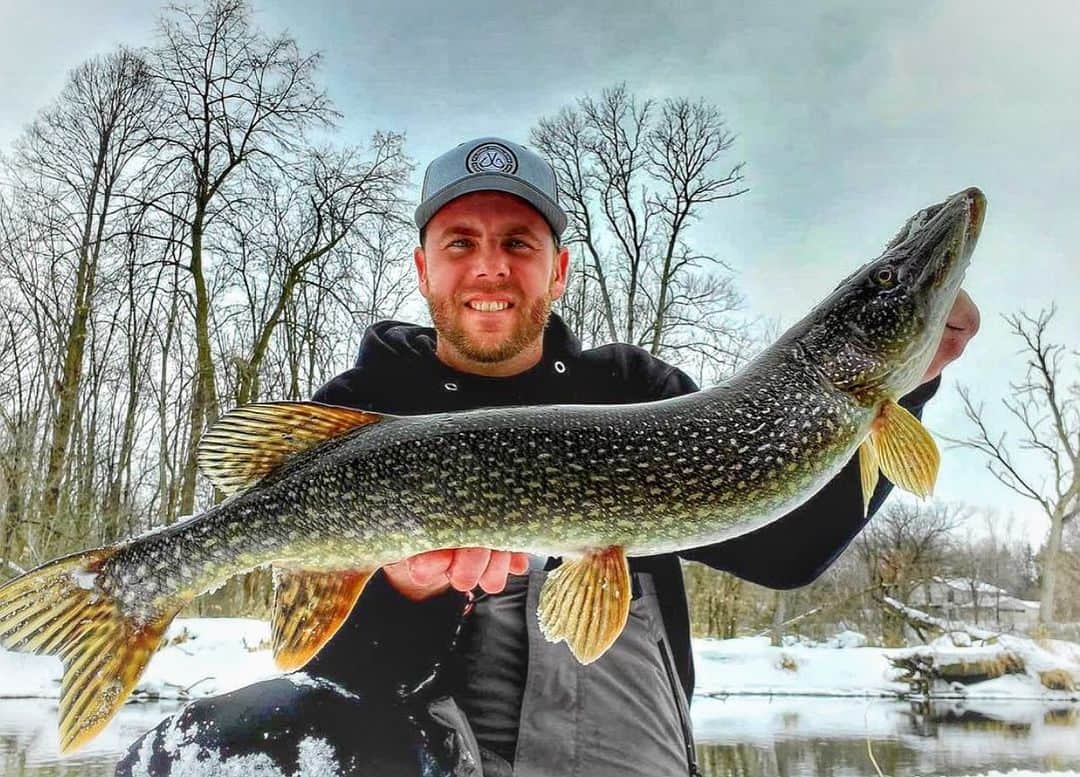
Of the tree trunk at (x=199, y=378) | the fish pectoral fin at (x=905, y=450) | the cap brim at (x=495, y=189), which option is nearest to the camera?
the fish pectoral fin at (x=905, y=450)

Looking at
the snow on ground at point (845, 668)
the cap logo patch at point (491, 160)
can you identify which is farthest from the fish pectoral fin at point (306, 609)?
the snow on ground at point (845, 668)

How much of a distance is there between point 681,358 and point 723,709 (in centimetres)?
408

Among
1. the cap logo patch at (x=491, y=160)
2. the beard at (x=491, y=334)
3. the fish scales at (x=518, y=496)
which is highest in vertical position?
the cap logo patch at (x=491, y=160)

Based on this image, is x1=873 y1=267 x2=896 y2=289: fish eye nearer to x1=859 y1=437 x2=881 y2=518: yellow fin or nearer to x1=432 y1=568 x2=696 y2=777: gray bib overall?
x1=859 y1=437 x2=881 y2=518: yellow fin

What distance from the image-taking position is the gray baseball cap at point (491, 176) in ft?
7.54

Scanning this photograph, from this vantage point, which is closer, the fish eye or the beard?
the fish eye

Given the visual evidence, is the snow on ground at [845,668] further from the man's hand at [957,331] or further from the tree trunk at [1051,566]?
the man's hand at [957,331]

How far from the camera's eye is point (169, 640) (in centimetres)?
877

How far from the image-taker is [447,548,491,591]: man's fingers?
5.13 feet

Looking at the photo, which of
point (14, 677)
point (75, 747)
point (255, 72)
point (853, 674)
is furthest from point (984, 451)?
point (75, 747)

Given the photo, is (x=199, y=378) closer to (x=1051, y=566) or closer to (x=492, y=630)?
(x=492, y=630)

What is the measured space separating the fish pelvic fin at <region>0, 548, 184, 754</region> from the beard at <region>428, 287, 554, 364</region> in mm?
1131

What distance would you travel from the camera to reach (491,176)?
2293 millimetres

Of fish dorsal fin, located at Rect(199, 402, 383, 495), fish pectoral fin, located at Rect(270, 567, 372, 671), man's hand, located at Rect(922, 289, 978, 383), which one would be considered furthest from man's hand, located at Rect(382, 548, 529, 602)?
man's hand, located at Rect(922, 289, 978, 383)
